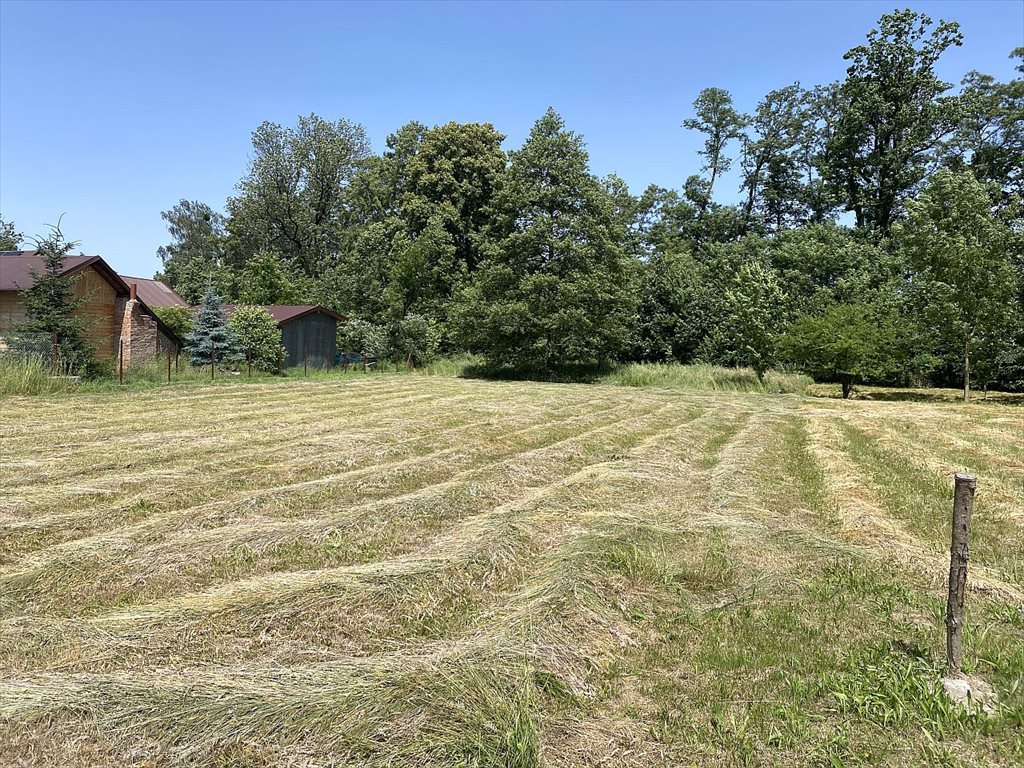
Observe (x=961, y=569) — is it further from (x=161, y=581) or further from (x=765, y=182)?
(x=765, y=182)

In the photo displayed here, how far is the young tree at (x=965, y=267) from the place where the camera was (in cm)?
1980

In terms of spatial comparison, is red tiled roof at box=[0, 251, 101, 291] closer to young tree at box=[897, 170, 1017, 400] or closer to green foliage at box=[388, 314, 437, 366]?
green foliage at box=[388, 314, 437, 366]

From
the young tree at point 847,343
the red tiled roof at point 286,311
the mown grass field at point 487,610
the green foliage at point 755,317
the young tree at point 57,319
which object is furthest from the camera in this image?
the red tiled roof at point 286,311

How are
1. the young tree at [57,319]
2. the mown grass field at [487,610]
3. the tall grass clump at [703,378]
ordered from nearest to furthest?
the mown grass field at [487,610], the young tree at [57,319], the tall grass clump at [703,378]

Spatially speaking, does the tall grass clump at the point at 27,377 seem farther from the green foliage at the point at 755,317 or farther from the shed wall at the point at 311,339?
the green foliage at the point at 755,317

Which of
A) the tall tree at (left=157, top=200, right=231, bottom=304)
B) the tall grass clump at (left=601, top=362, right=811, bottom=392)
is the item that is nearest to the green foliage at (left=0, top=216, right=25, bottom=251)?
the tall tree at (left=157, top=200, right=231, bottom=304)

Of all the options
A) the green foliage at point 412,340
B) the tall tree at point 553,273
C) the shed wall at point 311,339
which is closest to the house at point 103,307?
the shed wall at point 311,339

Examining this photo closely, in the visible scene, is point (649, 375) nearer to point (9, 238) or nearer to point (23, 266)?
point (23, 266)

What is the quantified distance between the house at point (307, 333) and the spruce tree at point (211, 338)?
3076 mm

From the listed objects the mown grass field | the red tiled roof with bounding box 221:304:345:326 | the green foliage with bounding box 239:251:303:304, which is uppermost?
the green foliage with bounding box 239:251:303:304

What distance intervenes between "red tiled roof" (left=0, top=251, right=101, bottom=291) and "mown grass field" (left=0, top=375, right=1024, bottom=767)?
15030mm

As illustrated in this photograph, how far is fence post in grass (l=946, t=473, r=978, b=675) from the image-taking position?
3.04m

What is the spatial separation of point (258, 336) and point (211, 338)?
68.3 inches

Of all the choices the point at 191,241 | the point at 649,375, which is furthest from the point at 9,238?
the point at 649,375
